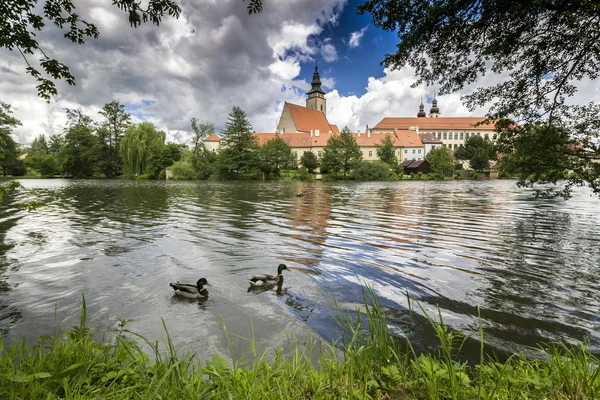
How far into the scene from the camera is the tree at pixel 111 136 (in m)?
71.8

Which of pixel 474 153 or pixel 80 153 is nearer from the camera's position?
pixel 80 153

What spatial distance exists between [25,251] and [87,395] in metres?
8.76

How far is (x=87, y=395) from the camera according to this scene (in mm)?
2387

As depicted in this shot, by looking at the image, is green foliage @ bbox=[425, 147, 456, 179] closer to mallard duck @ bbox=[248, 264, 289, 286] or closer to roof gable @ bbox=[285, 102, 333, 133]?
roof gable @ bbox=[285, 102, 333, 133]

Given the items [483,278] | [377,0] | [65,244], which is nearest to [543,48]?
[377,0]

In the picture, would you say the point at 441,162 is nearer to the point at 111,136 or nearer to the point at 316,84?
the point at 316,84

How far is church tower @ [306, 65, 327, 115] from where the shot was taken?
117500mm

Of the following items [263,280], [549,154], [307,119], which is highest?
[307,119]

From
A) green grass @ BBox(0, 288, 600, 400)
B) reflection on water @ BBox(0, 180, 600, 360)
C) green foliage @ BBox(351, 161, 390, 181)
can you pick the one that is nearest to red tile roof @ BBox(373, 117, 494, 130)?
green foliage @ BBox(351, 161, 390, 181)

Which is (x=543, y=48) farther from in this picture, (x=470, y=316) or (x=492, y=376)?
(x=492, y=376)

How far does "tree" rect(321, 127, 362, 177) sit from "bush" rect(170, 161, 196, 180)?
2884 centimetres

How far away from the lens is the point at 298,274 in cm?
716

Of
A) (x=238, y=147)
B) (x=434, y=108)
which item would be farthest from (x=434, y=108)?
(x=238, y=147)

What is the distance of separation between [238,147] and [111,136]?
3165 cm
